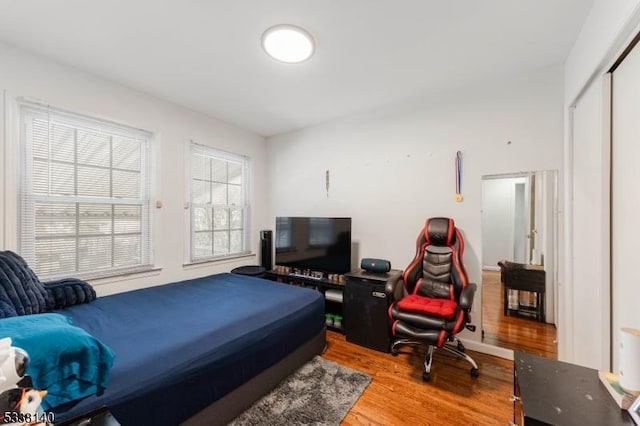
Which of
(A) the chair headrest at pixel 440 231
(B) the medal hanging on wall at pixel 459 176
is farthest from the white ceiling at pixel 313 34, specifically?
(A) the chair headrest at pixel 440 231

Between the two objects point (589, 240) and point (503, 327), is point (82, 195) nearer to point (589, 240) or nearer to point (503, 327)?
point (589, 240)

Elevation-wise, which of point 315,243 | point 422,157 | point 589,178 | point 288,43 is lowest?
point 315,243

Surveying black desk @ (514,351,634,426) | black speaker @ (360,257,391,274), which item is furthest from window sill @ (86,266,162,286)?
black desk @ (514,351,634,426)

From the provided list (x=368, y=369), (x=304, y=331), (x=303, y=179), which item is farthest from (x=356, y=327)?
(x=303, y=179)

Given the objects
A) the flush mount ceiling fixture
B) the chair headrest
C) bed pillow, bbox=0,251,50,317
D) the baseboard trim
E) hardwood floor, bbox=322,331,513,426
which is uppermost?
the flush mount ceiling fixture

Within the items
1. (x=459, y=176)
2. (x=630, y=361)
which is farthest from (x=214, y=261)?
(x=630, y=361)

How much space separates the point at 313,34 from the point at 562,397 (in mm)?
2321

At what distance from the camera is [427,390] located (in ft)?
6.59

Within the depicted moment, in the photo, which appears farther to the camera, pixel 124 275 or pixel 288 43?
pixel 124 275

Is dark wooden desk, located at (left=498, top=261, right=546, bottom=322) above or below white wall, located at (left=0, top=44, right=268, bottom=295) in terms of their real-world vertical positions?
below

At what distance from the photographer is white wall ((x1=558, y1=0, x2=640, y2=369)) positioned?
4.46 ft

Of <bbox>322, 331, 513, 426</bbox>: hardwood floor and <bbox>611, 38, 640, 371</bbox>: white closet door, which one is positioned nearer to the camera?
<bbox>611, 38, 640, 371</bbox>: white closet door

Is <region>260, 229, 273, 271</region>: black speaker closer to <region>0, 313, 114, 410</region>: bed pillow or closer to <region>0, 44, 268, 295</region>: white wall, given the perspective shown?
<region>0, 44, 268, 295</region>: white wall

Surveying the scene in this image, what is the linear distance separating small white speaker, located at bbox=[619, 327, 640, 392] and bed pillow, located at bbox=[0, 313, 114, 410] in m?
2.03
